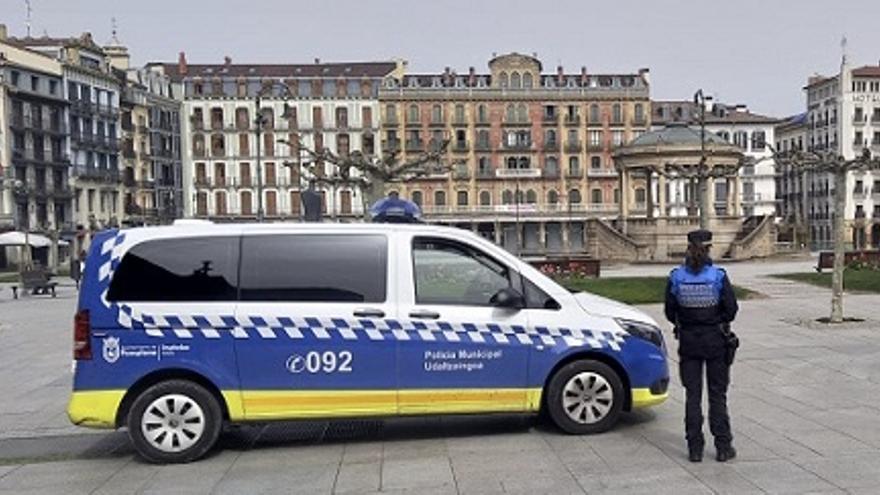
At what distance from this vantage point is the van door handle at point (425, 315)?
21.4 ft

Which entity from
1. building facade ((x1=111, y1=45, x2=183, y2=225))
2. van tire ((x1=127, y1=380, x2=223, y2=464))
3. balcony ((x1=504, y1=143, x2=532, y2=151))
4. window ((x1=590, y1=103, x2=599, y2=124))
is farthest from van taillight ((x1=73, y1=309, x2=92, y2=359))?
window ((x1=590, y1=103, x2=599, y2=124))

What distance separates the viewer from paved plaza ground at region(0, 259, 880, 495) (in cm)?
560

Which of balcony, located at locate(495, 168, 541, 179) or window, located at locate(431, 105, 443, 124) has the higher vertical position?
window, located at locate(431, 105, 443, 124)

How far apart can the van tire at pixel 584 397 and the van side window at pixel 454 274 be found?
3.27ft

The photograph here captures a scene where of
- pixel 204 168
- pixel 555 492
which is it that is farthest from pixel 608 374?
pixel 204 168

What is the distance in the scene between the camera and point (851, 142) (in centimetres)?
8244

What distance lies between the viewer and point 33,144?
63.0 m

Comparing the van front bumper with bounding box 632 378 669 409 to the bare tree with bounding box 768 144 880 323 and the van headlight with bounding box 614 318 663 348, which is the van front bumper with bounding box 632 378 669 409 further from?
the bare tree with bounding box 768 144 880 323

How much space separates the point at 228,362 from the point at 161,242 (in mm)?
1210

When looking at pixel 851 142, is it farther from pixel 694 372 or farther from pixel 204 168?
pixel 694 372

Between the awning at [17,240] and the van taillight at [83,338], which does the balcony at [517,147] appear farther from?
the van taillight at [83,338]

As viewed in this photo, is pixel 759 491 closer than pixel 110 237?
Yes

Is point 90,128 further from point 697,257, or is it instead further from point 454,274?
point 697,257

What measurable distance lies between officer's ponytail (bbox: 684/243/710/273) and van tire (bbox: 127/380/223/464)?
13.6ft
